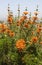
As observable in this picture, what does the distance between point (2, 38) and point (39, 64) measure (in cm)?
96

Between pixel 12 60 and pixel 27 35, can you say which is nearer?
pixel 12 60

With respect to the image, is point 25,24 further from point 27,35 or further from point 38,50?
point 38,50

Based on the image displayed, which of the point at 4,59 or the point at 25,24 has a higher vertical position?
the point at 25,24

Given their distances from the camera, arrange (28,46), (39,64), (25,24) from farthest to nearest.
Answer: (25,24) → (28,46) → (39,64)

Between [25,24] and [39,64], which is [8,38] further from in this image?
[39,64]

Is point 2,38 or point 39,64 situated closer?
point 39,64

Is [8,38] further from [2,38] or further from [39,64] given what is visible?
[39,64]

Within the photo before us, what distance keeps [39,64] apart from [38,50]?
431mm

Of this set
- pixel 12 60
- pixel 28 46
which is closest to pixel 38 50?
pixel 28 46

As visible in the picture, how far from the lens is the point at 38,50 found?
504cm

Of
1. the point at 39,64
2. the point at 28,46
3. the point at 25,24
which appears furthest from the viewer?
the point at 25,24

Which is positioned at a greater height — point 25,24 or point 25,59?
point 25,24

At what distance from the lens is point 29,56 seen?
4688 millimetres

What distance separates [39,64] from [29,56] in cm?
22
